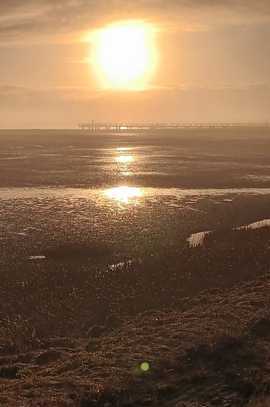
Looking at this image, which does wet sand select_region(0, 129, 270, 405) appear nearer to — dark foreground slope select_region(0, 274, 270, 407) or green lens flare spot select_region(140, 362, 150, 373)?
dark foreground slope select_region(0, 274, 270, 407)

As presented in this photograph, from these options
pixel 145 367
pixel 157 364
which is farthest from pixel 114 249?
pixel 145 367

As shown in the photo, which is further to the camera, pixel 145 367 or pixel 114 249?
pixel 114 249

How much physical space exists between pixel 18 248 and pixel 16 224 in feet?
19.8

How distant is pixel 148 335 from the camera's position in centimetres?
1641

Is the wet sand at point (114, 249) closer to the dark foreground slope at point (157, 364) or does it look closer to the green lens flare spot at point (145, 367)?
the dark foreground slope at point (157, 364)

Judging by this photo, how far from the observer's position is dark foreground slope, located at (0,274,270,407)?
12250 mm

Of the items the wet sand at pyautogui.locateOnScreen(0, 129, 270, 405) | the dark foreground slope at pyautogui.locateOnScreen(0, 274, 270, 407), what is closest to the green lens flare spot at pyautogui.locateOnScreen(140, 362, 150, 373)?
the dark foreground slope at pyautogui.locateOnScreen(0, 274, 270, 407)

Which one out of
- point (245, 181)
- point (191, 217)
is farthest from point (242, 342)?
point (245, 181)

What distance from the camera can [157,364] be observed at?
45.6 feet

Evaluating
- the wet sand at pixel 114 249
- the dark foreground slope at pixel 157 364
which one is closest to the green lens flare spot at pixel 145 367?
the dark foreground slope at pixel 157 364

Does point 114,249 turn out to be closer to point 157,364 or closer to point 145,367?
point 157,364

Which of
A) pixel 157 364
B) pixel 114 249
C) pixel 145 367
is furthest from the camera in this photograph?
pixel 114 249

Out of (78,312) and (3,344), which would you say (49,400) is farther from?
(78,312)

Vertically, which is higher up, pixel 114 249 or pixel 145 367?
pixel 145 367
